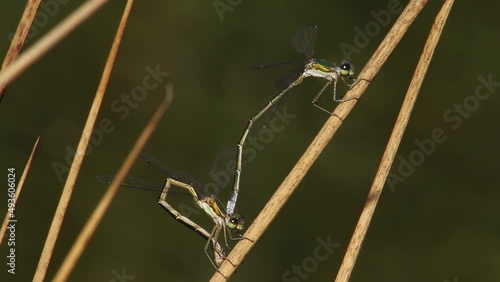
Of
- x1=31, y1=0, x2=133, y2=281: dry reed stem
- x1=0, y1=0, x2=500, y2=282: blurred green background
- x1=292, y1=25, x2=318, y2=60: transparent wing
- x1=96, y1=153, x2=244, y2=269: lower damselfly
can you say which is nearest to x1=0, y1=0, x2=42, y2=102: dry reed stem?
x1=31, y1=0, x2=133, y2=281: dry reed stem

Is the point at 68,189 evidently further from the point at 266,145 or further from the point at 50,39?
the point at 266,145

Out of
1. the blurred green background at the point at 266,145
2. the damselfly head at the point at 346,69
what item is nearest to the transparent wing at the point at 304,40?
the damselfly head at the point at 346,69

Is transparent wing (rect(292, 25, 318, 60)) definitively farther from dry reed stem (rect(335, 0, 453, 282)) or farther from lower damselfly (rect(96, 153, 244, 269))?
dry reed stem (rect(335, 0, 453, 282))

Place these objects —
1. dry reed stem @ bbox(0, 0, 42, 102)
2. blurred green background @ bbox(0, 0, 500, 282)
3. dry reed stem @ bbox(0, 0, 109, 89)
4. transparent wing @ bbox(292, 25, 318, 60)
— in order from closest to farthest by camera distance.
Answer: dry reed stem @ bbox(0, 0, 109, 89), dry reed stem @ bbox(0, 0, 42, 102), transparent wing @ bbox(292, 25, 318, 60), blurred green background @ bbox(0, 0, 500, 282)

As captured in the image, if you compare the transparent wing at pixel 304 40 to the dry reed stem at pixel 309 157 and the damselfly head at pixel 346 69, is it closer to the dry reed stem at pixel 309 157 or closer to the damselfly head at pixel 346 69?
the damselfly head at pixel 346 69

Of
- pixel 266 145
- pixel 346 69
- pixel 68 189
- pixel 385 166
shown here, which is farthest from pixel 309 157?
pixel 266 145

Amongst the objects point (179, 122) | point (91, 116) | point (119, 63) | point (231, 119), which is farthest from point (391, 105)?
point (91, 116)

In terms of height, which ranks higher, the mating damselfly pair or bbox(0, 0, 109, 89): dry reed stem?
bbox(0, 0, 109, 89): dry reed stem
